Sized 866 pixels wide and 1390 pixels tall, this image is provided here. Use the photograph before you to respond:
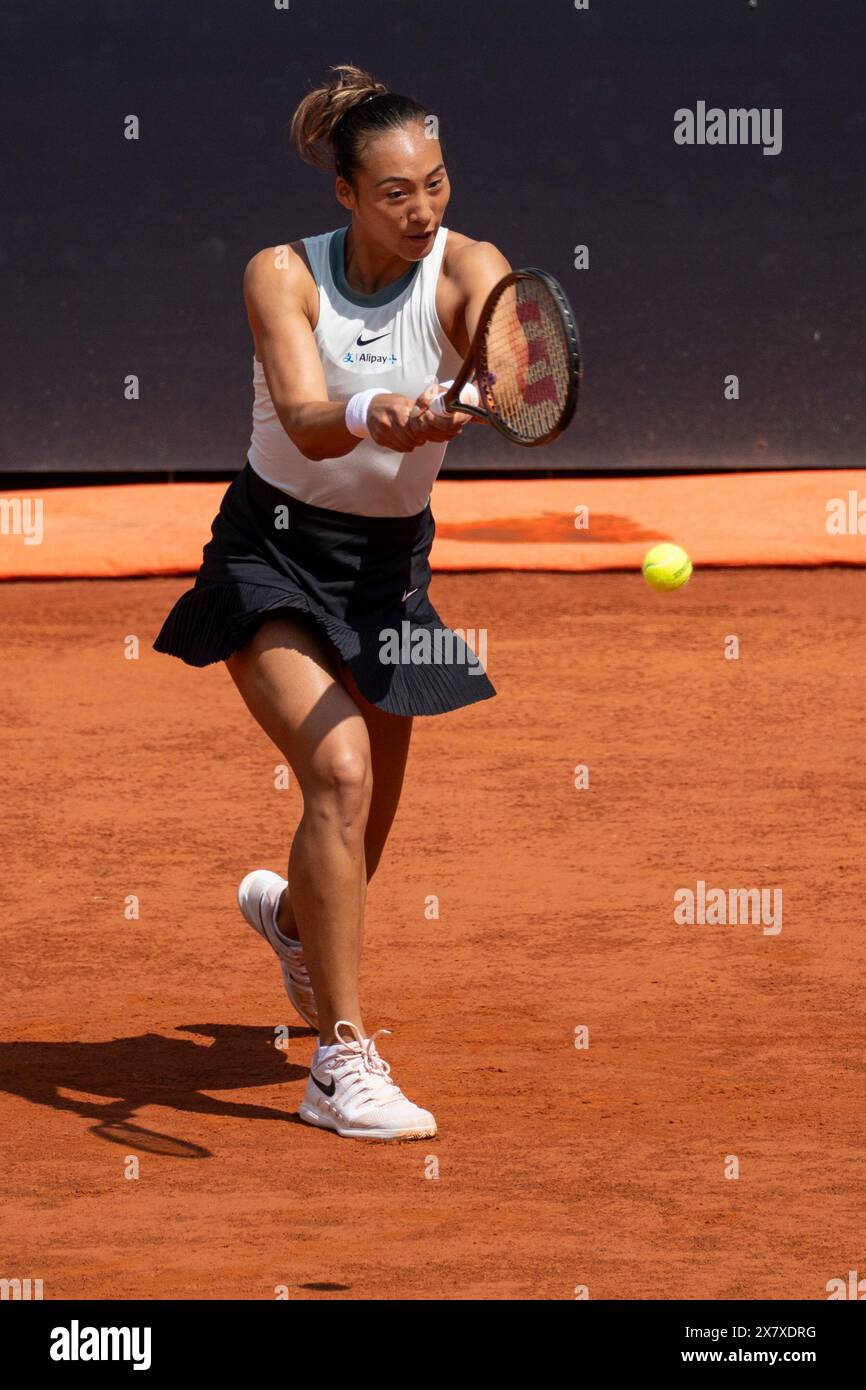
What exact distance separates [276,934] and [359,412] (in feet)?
4.11

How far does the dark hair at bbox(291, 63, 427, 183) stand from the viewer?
12.7 feet

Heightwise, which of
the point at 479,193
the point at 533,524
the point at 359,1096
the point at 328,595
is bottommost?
the point at 359,1096

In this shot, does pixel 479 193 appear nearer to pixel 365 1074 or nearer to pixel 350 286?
pixel 350 286

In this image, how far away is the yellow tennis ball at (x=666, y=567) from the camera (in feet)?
20.7

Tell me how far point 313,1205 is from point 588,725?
3771 mm

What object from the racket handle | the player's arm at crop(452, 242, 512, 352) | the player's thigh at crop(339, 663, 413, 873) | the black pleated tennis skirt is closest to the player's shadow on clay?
the player's thigh at crop(339, 663, 413, 873)

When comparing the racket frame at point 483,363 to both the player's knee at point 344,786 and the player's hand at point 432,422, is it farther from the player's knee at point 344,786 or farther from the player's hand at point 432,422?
the player's knee at point 344,786

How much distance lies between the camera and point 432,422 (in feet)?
11.6

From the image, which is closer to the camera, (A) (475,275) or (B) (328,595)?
(A) (475,275)

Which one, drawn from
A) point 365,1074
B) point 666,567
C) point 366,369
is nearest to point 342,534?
point 366,369

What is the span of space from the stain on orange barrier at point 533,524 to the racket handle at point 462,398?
5733mm

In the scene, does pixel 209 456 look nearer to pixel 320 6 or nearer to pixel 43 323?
pixel 43 323

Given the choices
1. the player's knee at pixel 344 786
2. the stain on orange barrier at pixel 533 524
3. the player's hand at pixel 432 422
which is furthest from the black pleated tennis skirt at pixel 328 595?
the stain on orange barrier at pixel 533 524

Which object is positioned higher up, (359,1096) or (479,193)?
(479,193)
